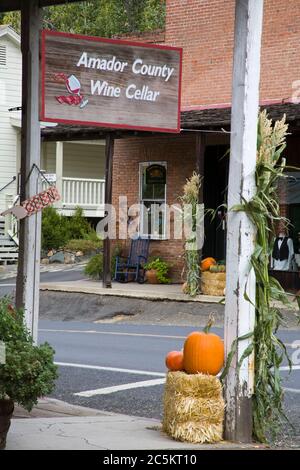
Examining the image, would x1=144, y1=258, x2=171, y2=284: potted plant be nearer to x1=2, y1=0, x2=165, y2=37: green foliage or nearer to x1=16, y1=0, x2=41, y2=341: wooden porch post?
x1=16, y1=0, x2=41, y2=341: wooden porch post

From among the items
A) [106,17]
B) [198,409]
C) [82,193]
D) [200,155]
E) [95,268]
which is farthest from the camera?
[106,17]

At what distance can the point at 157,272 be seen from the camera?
24.8 metres

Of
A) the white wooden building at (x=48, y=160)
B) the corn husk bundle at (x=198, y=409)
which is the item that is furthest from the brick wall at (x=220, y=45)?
the corn husk bundle at (x=198, y=409)

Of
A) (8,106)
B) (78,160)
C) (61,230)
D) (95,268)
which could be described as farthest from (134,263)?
(8,106)

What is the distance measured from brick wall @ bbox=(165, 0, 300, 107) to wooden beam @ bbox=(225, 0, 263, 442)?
52.1 ft

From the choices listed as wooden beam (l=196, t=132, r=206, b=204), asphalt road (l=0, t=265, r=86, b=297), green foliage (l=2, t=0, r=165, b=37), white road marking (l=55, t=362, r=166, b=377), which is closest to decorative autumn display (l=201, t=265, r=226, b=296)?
wooden beam (l=196, t=132, r=206, b=204)

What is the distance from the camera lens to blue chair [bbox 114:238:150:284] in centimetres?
2512

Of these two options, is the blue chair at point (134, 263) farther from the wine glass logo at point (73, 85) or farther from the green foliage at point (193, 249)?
the wine glass logo at point (73, 85)

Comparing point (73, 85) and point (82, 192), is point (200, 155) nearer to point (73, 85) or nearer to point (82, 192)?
point (73, 85)

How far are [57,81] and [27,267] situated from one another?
2.06 m

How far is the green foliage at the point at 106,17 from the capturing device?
4100 centimetres

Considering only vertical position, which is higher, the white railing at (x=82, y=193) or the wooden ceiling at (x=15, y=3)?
the wooden ceiling at (x=15, y=3)

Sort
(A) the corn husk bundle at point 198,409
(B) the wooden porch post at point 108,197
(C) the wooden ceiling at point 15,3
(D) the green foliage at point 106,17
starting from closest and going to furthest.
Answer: (A) the corn husk bundle at point 198,409 < (C) the wooden ceiling at point 15,3 < (B) the wooden porch post at point 108,197 < (D) the green foliage at point 106,17

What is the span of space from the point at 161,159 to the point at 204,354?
18248 mm
